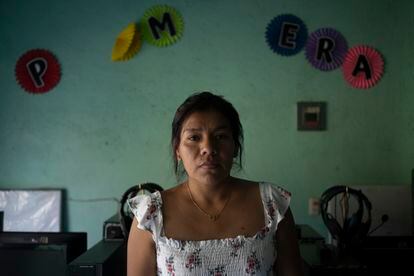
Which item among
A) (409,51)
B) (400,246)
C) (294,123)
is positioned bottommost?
(400,246)

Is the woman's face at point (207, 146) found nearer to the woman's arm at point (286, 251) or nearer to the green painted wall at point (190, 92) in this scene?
the woman's arm at point (286, 251)

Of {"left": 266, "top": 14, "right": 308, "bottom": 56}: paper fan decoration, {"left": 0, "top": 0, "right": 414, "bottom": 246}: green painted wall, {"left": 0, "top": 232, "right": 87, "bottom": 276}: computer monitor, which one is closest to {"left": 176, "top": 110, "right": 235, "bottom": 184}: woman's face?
{"left": 0, "top": 232, "right": 87, "bottom": 276}: computer monitor

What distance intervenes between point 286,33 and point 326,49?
0.75ft

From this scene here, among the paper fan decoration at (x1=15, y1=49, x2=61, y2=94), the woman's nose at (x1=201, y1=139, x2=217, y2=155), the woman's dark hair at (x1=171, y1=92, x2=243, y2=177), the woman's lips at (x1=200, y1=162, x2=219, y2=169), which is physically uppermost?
the paper fan decoration at (x1=15, y1=49, x2=61, y2=94)

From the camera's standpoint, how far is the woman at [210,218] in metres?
0.79

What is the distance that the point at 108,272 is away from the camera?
1.00 metres

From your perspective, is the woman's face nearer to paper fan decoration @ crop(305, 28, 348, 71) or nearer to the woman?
the woman

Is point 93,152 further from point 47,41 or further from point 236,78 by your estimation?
point 236,78

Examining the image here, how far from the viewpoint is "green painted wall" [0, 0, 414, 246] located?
1.83 m

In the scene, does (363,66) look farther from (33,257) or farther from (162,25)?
(33,257)

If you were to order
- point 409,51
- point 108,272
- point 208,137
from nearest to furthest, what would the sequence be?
point 208,137 < point 108,272 < point 409,51

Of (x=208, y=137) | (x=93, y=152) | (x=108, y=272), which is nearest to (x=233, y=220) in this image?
(x=208, y=137)

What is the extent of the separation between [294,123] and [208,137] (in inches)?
43.6

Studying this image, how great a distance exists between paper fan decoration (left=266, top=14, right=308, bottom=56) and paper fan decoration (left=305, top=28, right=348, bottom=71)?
0.16 feet
